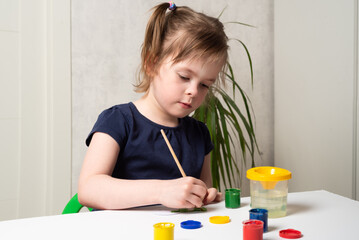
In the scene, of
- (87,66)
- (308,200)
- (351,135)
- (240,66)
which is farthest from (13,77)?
(351,135)

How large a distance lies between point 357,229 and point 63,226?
1.66 ft

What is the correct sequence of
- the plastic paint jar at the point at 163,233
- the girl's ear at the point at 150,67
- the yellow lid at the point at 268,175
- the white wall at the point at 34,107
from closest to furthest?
the plastic paint jar at the point at 163,233, the yellow lid at the point at 268,175, the girl's ear at the point at 150,67, the white wall at the point at 34,107

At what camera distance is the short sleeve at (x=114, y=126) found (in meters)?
0.91

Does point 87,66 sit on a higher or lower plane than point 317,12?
lower

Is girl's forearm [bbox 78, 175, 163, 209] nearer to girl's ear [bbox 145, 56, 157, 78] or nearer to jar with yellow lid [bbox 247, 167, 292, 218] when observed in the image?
jar with yellow lid [bbox 247, 167, 292, 218]

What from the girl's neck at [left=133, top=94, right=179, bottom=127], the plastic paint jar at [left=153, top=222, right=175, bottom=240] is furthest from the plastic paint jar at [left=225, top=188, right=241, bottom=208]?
the girl's neck at [left=133, top=94, right=179, bottom=127]

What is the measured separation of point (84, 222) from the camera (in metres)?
0.63

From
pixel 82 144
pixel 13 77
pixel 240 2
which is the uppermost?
pixel 240 2

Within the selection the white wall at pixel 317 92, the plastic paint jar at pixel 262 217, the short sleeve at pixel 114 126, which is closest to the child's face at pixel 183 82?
the short sleeve at pixel 114 126

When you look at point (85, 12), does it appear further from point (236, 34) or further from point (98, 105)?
point (236, 34)

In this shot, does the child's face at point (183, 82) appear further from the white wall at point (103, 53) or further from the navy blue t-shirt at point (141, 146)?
the white wall at point (103, 53)

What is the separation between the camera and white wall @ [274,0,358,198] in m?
1.59

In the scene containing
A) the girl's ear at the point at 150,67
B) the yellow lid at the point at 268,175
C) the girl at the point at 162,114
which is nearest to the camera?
the yellow lid at the point at 268,175

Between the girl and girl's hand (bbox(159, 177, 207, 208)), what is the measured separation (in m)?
0.07
